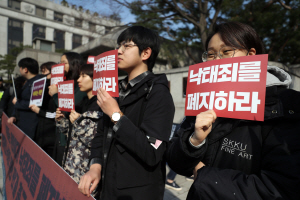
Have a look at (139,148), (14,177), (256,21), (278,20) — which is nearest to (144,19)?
(256,21)

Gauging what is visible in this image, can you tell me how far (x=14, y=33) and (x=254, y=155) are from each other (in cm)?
5228

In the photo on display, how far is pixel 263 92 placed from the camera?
0.92 m

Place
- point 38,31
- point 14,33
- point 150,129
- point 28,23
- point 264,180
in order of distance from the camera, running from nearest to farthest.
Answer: point 264,180, point 150,129, point 14,33, point 28,23, point 38,31

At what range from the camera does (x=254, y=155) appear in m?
0.93

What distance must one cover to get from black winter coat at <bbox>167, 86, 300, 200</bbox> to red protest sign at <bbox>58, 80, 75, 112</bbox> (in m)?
1.70

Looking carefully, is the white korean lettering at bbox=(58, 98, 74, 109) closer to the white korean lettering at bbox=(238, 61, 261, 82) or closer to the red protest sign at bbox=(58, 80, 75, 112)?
the red protest sign at bbox=(58, 80, 75, 112)

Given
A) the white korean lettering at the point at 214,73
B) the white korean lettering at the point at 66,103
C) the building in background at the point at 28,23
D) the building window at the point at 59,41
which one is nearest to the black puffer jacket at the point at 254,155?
the white korean lettering at the point at 214,73

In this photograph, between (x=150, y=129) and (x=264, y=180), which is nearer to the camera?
(x=264, y=180)

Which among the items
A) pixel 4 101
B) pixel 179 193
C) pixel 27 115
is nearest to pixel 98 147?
pixel 179 193

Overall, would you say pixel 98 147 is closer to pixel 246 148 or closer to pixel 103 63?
pixel 103 63

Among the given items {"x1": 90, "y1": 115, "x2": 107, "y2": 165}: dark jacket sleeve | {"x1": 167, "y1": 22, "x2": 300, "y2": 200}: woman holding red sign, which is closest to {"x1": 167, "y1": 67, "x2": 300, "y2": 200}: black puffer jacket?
{"x1": 167, "y1": 22, "x2": 300, "y2": 200}: woman holding red sign

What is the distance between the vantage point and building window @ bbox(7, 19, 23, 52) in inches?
1636

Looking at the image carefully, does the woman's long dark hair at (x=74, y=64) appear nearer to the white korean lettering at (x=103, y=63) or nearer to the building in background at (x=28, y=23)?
the white korean lettering at (x=103, y=63)

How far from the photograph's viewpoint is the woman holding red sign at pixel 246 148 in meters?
0.81
